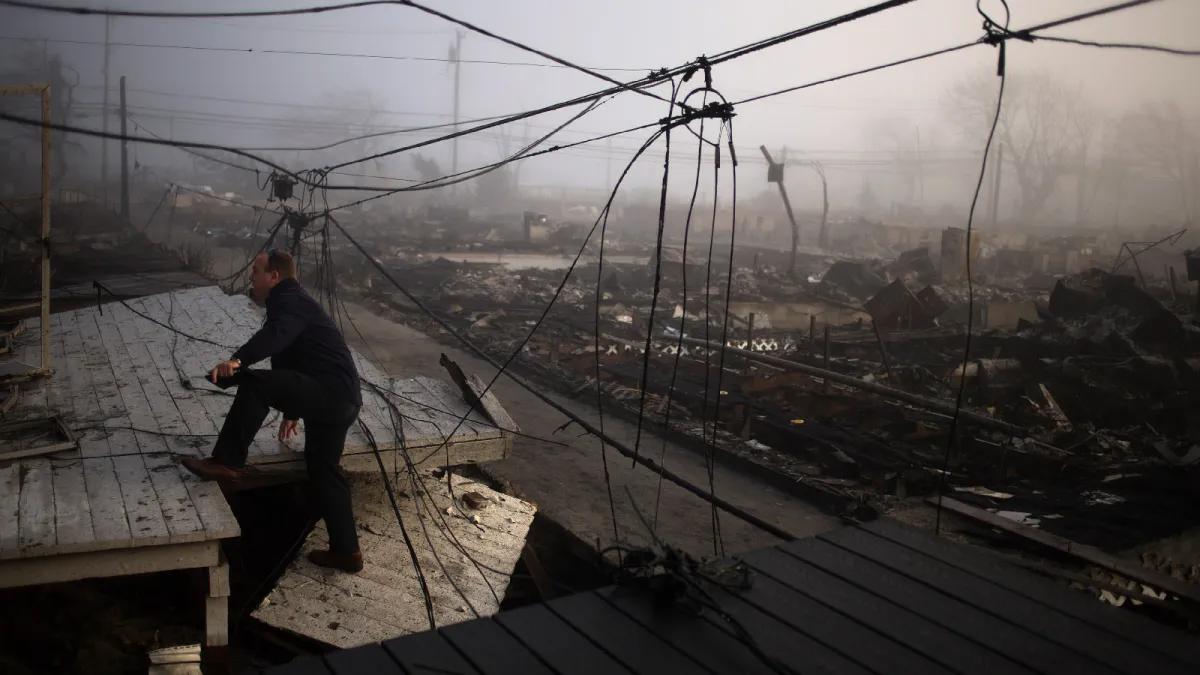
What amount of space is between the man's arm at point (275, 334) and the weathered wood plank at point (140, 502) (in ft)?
3.00

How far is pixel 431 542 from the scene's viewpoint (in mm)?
5535

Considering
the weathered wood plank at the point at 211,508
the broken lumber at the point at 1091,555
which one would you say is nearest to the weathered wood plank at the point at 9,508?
the weathered wood plank at the point at 211,508

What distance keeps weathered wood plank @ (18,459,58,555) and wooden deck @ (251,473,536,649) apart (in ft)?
3.70

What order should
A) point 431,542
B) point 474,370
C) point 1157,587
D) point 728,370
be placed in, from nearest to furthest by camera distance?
point 1157,587 → point 431,542 → point 728,370 → point 474,370

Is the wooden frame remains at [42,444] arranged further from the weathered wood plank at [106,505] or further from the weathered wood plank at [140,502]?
the weathered wood plank at [140,502]

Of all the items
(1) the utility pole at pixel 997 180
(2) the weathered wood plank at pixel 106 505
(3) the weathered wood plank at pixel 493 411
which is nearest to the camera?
(2) the weathered wood plank at pixel 106 505

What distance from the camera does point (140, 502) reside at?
178 inches

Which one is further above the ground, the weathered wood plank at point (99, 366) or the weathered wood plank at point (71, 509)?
the weathered wood plank at point (99, 366)

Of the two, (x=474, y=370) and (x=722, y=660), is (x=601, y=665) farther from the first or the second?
(x=474, y=370)

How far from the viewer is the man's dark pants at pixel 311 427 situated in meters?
4.75

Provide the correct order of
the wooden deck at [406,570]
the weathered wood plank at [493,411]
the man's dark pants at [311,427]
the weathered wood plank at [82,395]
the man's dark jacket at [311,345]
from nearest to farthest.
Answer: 1. the wooden deck at [406,570]
2. the man's dark pants at [311,427]
3. the man's dark jacket at [311,345]
4. the weathered wood plank at [82,395]
5. the weathered wood plank at [493,411]

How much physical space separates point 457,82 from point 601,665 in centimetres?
6797

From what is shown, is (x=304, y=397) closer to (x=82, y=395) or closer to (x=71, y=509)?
(x=71, y=509)

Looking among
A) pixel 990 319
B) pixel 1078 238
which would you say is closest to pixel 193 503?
pixel 990 319
